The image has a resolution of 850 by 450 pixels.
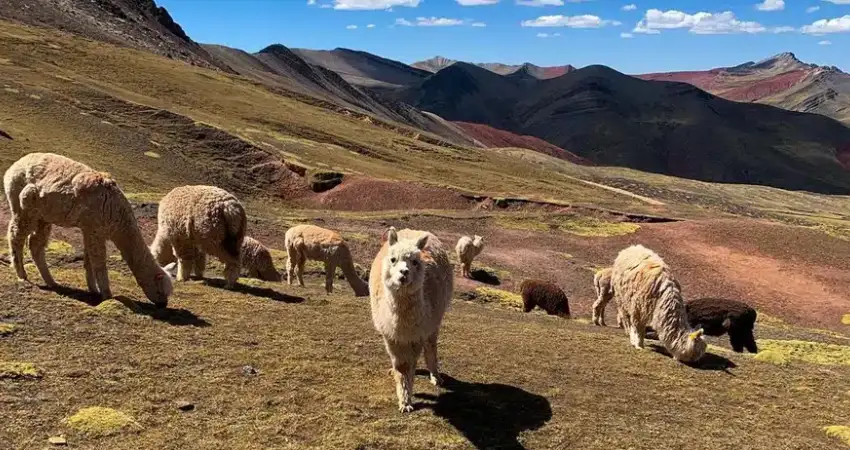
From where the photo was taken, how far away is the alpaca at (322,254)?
20781 millimetres

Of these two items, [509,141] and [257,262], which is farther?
[509,141]

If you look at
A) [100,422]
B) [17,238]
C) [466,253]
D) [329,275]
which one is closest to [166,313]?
[17,238]

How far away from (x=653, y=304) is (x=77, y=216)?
12.1 meters

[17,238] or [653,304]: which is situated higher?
[17,238]

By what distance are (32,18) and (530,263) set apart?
89.4 metres

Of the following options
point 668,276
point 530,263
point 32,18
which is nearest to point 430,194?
point 530,263

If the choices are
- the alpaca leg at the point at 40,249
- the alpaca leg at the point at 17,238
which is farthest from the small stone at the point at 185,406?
the alpaca leg at the point at 17,238

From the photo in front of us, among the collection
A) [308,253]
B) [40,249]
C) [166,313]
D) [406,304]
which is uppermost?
[406,304]

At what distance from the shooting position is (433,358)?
10.4 metres

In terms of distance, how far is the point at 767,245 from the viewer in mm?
36281

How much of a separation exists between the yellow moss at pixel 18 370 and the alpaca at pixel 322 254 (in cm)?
1191

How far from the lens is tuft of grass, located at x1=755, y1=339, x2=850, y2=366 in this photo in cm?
1454

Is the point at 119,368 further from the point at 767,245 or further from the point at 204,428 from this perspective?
the point at 767,245

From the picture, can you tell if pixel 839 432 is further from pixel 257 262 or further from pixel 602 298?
pixel 257 262
